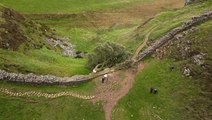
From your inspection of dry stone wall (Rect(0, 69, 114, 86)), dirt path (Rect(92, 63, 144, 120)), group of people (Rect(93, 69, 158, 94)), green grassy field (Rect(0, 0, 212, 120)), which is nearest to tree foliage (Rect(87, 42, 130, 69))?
group of people (Rect(93, 69, 158, 94))

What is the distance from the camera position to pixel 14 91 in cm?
6125

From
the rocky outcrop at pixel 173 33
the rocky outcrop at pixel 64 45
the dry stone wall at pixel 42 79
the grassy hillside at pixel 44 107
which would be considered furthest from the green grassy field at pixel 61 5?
the grassy hillside at pixel 44 107

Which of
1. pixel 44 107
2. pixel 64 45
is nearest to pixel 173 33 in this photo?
pixel 44 107

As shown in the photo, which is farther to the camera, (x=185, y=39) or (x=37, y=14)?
(x=37, y=14)

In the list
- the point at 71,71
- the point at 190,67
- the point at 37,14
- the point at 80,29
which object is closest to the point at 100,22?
the point at 80,29

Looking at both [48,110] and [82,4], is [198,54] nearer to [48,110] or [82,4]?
[48,110]

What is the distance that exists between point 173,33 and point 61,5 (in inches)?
1978

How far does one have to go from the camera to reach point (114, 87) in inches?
2509

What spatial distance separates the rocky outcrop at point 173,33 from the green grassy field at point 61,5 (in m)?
45.4

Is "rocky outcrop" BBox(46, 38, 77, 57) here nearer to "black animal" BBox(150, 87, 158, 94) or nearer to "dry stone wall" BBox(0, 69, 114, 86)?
"dry stone wall" BBox(0, 69, 114, 86)

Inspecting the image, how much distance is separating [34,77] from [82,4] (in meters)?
57.6

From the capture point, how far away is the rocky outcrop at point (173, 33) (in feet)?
228

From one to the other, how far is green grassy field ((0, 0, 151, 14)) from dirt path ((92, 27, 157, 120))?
49.2 metres

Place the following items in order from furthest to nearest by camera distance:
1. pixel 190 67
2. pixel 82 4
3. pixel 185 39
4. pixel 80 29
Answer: pixel 82 4
pixel 80 29
pixel 185 39
pixel 190 67
